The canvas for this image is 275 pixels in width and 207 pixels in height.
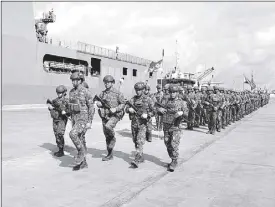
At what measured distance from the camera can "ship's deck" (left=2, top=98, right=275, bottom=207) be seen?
4.17 metres

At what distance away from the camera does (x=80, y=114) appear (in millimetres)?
5820

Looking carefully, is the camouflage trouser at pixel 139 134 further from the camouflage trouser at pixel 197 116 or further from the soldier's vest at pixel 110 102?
the camouflage trouser at pixel 197 116

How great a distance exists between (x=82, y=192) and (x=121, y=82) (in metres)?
30.0

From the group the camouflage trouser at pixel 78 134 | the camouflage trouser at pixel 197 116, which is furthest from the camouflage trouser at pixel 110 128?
the camouflage trouser at pixel 197 116

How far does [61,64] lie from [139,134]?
73.9 ft

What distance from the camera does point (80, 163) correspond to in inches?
224

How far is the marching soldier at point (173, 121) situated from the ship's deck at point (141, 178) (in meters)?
0.38

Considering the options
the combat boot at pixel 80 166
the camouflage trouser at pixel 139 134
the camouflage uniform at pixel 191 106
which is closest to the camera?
the combat boot at pixel 80 166

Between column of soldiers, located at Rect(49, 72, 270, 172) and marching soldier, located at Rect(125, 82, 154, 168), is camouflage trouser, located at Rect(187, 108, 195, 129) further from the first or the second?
marching soldier, located at Rect(125, 82, 154, 168)

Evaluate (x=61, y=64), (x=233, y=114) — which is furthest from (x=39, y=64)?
(x=233, y=114)

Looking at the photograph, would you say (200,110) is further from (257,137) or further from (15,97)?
(15,97)

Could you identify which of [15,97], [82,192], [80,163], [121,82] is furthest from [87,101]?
[121,82]

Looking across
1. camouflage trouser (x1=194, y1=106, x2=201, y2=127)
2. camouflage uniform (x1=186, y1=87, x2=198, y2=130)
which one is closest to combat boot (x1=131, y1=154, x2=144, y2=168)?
camouflage uniform (x1=186, y1=87, x2=198, y2=130)

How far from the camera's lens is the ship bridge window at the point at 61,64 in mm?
26531
